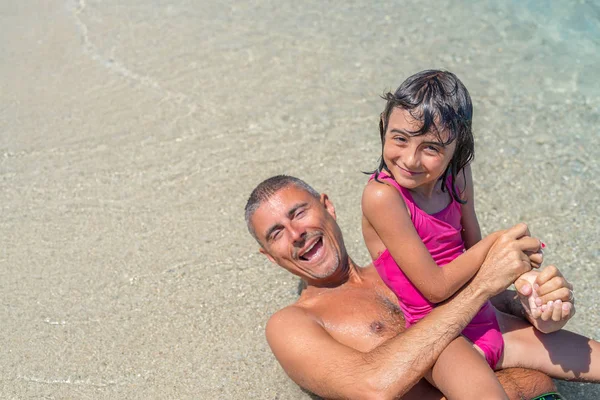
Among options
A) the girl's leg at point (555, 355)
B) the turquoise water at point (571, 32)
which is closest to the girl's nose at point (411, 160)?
the girl's leg at point (555, 355)

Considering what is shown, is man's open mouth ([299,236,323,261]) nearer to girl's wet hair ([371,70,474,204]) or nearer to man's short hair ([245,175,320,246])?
man's short hair ([245,175,320,246])

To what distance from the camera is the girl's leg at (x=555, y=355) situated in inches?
140

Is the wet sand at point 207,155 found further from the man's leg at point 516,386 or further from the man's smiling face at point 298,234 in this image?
the man's smiling face at point 298,234

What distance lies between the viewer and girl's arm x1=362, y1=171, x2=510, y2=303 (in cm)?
323

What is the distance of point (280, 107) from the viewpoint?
6180 millimetres

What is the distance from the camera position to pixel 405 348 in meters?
3.24

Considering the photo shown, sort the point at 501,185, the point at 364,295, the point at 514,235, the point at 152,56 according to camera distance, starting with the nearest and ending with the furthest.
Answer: the point at 514,235
the point at 364,295
the point at 501,185
the point at 152,56

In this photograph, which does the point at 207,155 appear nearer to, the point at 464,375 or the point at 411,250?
the point at 411,250

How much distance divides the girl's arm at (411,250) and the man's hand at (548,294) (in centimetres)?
22

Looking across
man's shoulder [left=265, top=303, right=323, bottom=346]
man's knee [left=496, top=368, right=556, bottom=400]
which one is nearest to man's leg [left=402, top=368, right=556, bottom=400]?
man's knee [left=496, top=368, right=556, bottom=400]

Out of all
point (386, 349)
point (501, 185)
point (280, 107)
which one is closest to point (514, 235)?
point (386, 349)

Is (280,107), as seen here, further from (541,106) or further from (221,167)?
(541,106)

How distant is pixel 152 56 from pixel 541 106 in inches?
134

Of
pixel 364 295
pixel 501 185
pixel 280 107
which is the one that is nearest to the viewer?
pixel 364 295
